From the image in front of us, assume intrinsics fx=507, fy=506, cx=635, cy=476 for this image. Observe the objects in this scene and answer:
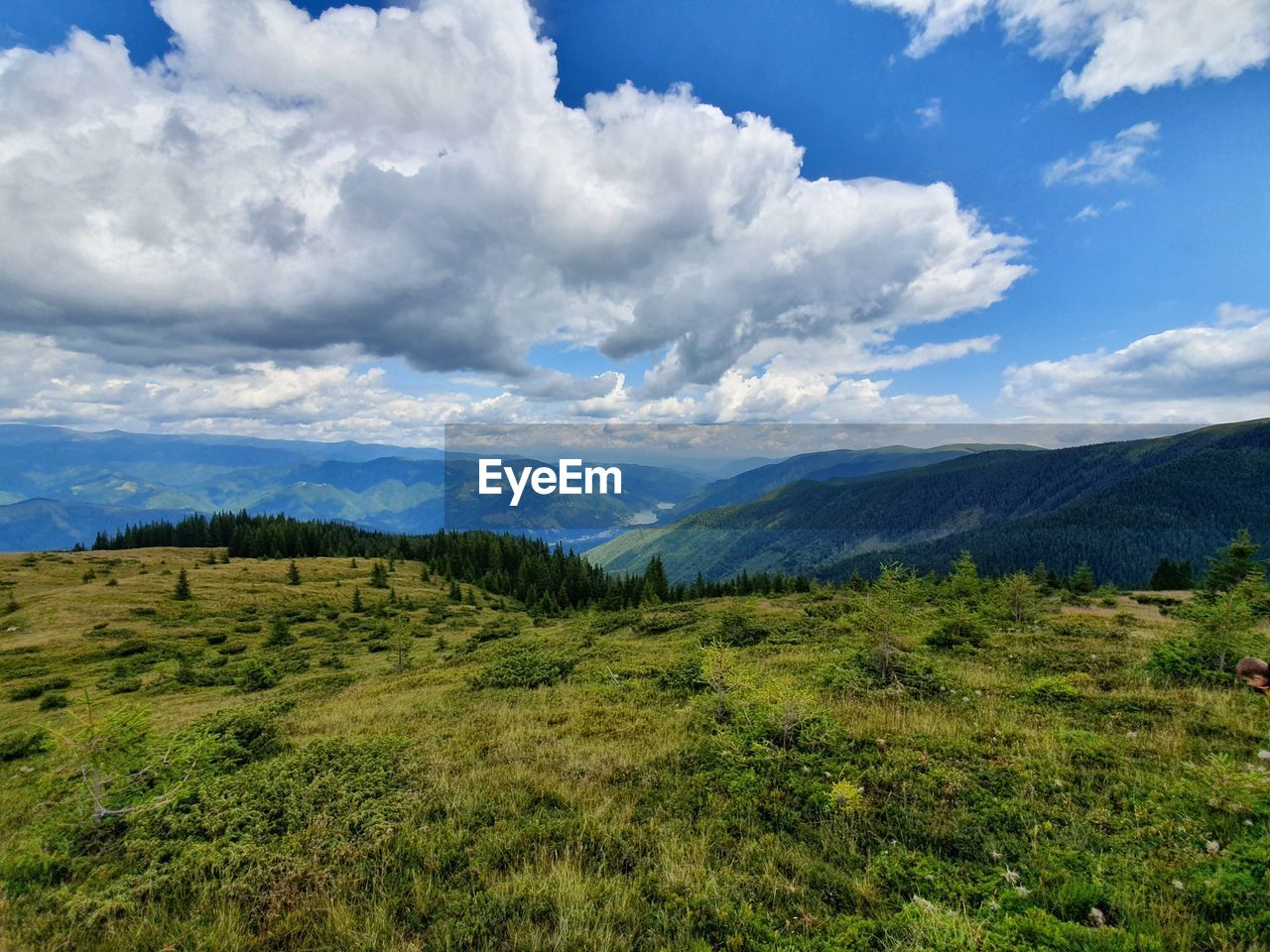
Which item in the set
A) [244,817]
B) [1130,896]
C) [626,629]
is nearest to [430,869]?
[244,817]

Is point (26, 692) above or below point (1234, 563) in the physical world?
below

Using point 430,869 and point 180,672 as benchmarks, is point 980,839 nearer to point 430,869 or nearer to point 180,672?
point 430,869

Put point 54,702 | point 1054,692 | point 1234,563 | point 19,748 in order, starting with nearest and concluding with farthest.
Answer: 1. point 1054,692
2. point 19,748
3. point 54,702
4. point 1234,563

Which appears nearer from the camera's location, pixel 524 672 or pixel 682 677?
pixel 682 677

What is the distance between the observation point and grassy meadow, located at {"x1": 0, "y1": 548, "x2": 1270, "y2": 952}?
586cm

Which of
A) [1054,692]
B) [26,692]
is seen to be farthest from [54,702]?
[1054,692]

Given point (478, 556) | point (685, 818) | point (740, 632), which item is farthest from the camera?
point (478, 556)

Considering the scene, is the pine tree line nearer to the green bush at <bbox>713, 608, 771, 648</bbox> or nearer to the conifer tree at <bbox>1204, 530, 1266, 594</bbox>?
the conifer tree at <bbox>1204, 530, 1266, 594</bbox>

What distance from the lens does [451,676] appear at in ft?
79.2

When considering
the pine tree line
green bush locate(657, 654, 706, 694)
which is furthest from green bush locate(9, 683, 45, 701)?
the pine tree line

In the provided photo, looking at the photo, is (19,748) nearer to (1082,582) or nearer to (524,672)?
(524,672)

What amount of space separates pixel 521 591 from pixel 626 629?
6517 cm

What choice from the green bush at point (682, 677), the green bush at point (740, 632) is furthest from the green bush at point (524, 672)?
the green bush at point (740, 632)

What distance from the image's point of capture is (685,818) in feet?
27.5
